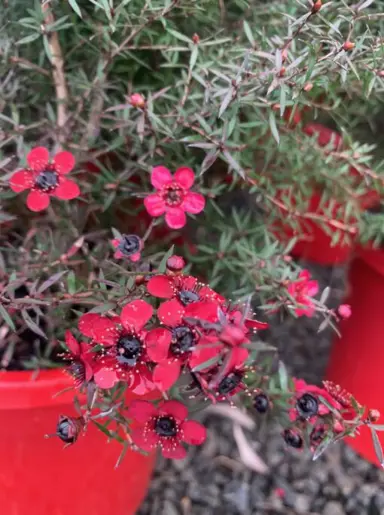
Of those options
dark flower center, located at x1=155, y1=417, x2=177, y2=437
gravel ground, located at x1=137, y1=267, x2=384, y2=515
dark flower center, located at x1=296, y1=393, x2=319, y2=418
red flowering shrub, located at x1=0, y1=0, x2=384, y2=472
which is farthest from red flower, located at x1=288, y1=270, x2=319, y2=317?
gravel ground, located at x1=137, y1=267, x2=384, y2=515

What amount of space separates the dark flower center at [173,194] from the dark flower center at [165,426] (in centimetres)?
25

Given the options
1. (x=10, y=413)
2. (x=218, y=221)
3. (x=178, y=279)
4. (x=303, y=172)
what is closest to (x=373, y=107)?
(x=303, y=172)

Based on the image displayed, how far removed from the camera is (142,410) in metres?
0.62

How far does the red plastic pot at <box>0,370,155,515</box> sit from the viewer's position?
2.53 feet

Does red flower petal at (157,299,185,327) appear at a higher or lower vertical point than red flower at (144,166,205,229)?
higher

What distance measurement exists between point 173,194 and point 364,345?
64 centimetres

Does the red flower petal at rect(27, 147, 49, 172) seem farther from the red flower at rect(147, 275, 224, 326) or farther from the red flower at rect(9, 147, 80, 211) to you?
the red flower at rect(147, 275, 224, 326)

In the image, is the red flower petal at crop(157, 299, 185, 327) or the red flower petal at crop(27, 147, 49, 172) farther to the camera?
the red flower petal at crop(27, 147, 49, 172)

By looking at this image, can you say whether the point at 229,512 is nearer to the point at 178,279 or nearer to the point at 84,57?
the point at 178,279

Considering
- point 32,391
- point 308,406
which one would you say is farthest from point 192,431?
point 32,391

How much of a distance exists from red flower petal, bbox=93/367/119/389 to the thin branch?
42 cm

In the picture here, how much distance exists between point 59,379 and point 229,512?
0.54 metres

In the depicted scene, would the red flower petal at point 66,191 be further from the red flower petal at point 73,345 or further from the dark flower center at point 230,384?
the dark flower center at point 230,384

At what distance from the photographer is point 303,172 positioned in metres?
0.99
